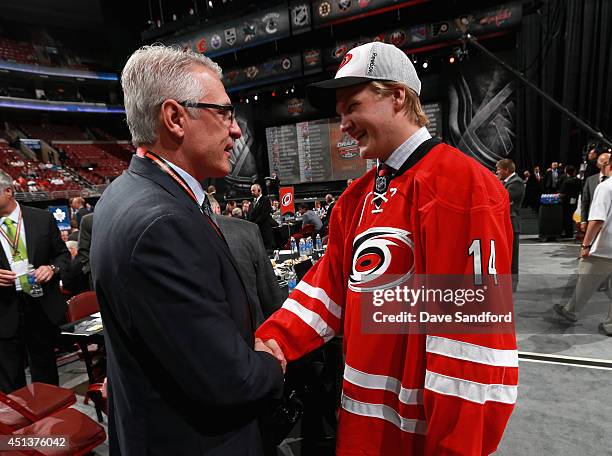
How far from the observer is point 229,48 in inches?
561

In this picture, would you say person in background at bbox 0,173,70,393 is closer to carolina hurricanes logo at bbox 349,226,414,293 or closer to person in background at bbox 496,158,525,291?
carolina hurricanes logo at bbox 349,226,414,293

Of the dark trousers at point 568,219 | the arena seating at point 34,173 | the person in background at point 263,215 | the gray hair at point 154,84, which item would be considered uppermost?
the arena seating at point 34,173

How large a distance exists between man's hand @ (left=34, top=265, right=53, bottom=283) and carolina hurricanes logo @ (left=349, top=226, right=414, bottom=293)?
8.49 feet

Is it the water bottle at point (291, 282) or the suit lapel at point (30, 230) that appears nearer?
the suit lapel at point (30, 230)

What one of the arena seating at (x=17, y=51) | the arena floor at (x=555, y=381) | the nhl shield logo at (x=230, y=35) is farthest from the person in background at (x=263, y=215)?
the arena seating at (x=17, y=51)

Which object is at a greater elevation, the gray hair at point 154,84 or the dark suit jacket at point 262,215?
the gray hair at point 154,84

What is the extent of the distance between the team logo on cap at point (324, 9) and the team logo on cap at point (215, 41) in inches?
162

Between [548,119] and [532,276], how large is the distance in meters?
7.52

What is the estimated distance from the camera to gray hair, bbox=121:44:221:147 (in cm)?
96

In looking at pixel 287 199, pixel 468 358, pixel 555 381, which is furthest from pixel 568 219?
pixel 468 358

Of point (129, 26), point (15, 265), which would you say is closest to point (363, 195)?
point (15, 265)

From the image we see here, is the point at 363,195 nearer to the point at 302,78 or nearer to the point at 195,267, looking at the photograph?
the point at 195,267

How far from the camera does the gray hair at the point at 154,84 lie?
958 mm

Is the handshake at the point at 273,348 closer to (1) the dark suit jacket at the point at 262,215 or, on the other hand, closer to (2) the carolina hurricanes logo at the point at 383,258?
(2) the carolina hurricanes logo at the point at 383,258
